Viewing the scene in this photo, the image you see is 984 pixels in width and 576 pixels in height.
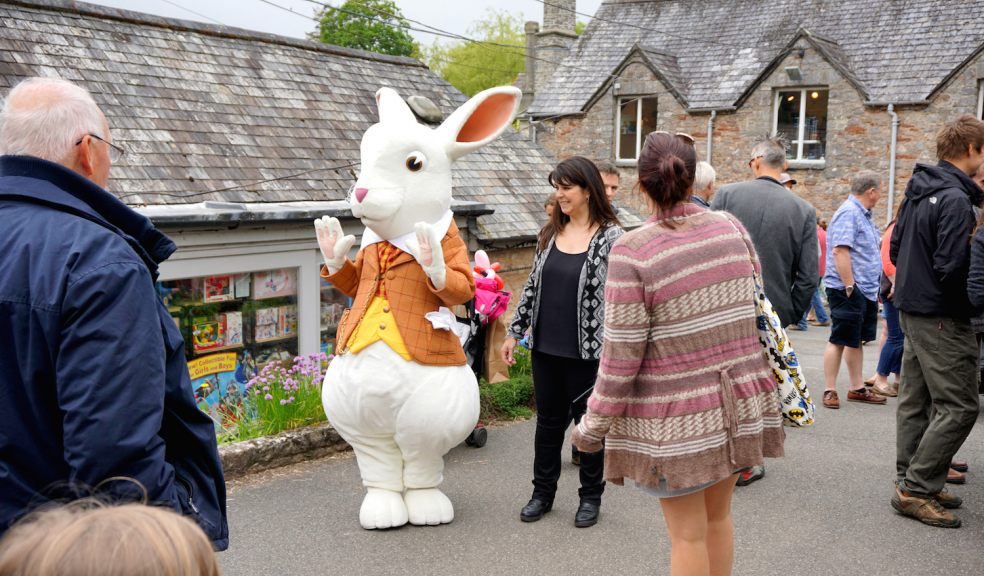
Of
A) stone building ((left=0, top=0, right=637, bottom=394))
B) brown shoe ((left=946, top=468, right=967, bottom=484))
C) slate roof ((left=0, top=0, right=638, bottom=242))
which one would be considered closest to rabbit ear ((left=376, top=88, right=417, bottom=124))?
stone building ((left=0, top=0, right=637, bottom=394))

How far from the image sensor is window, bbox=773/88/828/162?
20344 millimetres

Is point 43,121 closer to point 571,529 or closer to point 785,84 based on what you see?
point 571,529

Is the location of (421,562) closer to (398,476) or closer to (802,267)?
(398,476)

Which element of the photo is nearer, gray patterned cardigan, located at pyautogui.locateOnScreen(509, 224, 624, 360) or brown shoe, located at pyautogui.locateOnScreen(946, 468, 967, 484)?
gray patterned cardigan, located at pyautogui.locateOnScreen(509, 224, 624, 360)

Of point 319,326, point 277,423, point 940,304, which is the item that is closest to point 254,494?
point 277,423

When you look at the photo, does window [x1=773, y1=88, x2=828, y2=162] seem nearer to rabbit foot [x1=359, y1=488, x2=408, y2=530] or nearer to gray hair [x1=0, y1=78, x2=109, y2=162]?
rabbit foot [x1=359, y1=488, x2=408, y2=530]

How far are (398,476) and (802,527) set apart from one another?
86.8 inches

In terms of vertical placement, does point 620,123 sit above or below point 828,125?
above

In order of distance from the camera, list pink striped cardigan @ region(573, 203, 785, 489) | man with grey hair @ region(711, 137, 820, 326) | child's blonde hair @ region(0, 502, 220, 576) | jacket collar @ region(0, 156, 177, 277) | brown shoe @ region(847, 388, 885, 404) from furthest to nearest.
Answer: brown shoe @ region(847, 388, 885, 404), man with grey hair @ region(711, 137, 820, 326), pink striped cardigan @ region(573, 203, 785, 489), jacket collar @ region(0, 156, 177, 277), child's blonde hair @ region(0, 502, 220, 576)

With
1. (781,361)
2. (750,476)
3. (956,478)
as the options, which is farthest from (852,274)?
(781,361)

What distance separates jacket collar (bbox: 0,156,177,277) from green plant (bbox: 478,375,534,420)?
4744mm

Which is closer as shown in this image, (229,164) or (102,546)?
(102,546)

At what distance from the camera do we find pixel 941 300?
14.8ft

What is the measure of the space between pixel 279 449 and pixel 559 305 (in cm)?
224
